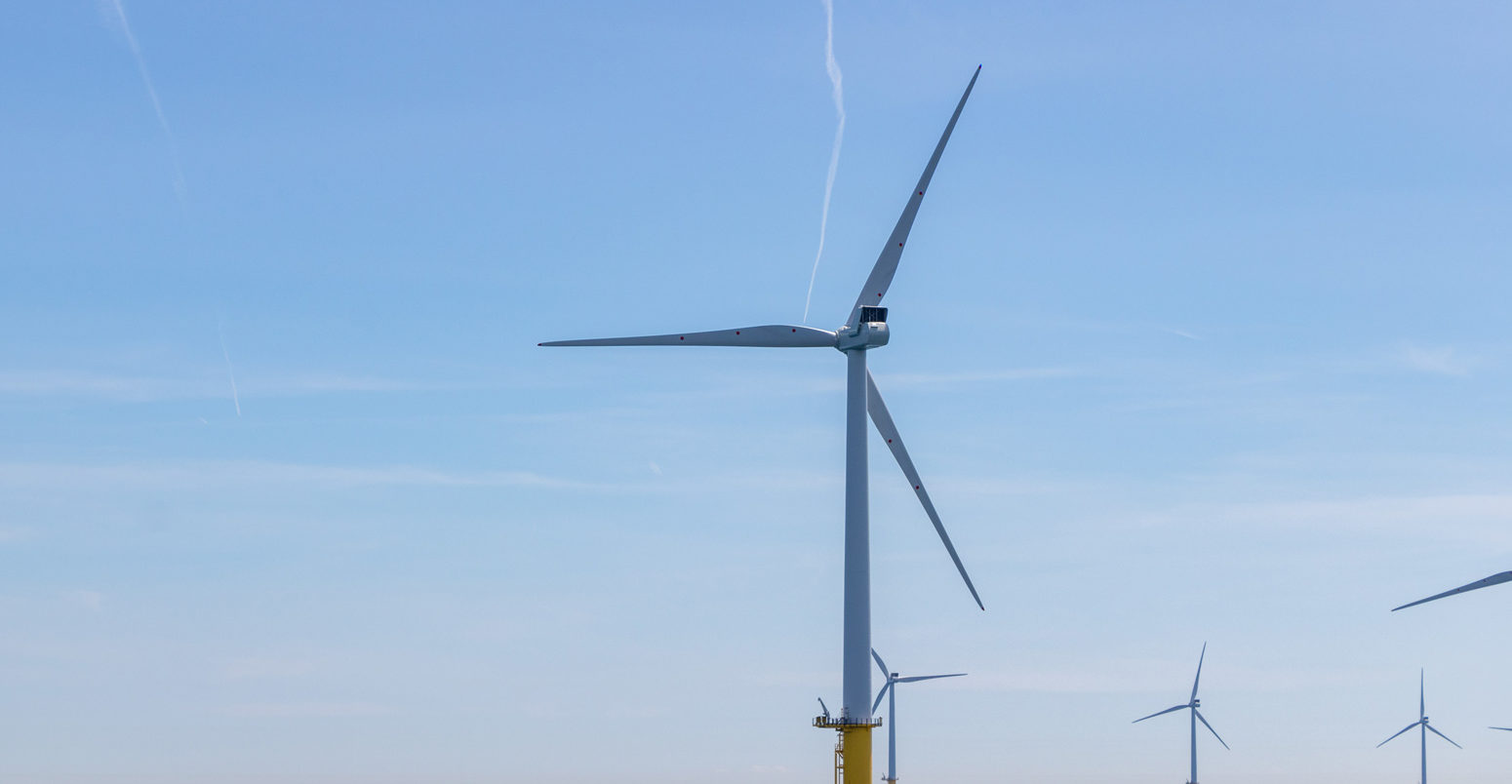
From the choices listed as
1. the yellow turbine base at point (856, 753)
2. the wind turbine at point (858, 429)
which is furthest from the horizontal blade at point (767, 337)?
the yellow turbine base at point (856, 753)

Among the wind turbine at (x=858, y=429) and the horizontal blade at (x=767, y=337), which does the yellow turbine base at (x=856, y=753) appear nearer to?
the wind turbine at (x=858, y=429)

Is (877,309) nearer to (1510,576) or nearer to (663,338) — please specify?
(663,338)

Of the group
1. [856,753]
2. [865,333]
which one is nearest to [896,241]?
[865,333]

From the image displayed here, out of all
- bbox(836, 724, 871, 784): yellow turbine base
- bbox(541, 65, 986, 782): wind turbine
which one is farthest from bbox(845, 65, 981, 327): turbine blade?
bbox(836, 724, 871, 784): yellow turbine base

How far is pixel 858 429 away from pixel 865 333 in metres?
7.67

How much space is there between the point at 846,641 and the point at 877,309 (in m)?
25.2

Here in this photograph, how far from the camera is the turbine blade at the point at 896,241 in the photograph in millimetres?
135875

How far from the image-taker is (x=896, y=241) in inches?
5404

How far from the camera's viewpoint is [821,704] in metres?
156

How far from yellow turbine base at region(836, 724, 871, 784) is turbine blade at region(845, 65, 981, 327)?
30.0 metres

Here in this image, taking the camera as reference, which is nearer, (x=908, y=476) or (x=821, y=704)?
(x=908, y=476)

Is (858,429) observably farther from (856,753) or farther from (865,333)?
(856,753)

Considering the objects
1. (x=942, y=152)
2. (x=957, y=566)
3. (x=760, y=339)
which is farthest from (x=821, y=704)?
(x=942, y=152)

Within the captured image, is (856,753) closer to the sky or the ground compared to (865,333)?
closer to the ground
